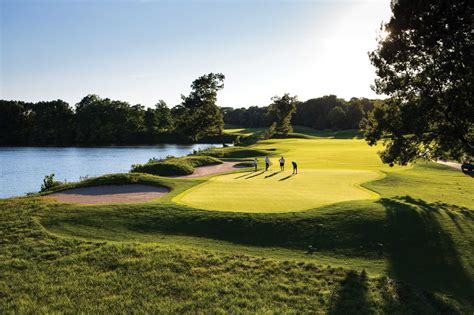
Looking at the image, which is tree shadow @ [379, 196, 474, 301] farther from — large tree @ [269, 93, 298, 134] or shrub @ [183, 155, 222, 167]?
large tree @ [269, 93, 298, 134]

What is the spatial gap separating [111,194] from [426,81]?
20983 millimetres

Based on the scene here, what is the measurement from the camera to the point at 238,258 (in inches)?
506

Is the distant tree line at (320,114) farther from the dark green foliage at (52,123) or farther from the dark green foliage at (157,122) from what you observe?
the dark green foliage at (52,123)

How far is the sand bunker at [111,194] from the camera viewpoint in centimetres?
2155

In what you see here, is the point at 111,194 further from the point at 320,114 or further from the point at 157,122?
the point at 320,114

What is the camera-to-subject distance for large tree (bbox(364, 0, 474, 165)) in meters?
18.3

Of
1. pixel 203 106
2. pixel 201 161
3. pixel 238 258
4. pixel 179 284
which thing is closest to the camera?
pixel 179 284

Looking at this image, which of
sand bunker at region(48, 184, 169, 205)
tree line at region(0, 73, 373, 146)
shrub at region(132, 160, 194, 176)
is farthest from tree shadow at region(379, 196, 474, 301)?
tree line at region(0, 73, 373, 146)

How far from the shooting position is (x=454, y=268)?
12.0 m

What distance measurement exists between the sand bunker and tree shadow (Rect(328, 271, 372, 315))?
13.6m

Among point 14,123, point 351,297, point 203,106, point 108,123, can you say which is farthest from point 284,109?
point 351,297

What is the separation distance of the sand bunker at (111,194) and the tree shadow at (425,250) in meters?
13.9

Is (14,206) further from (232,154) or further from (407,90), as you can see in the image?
(232,154)

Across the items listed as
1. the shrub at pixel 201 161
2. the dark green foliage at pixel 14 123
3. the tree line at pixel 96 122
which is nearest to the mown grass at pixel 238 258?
the shrub at pixel 201 161
